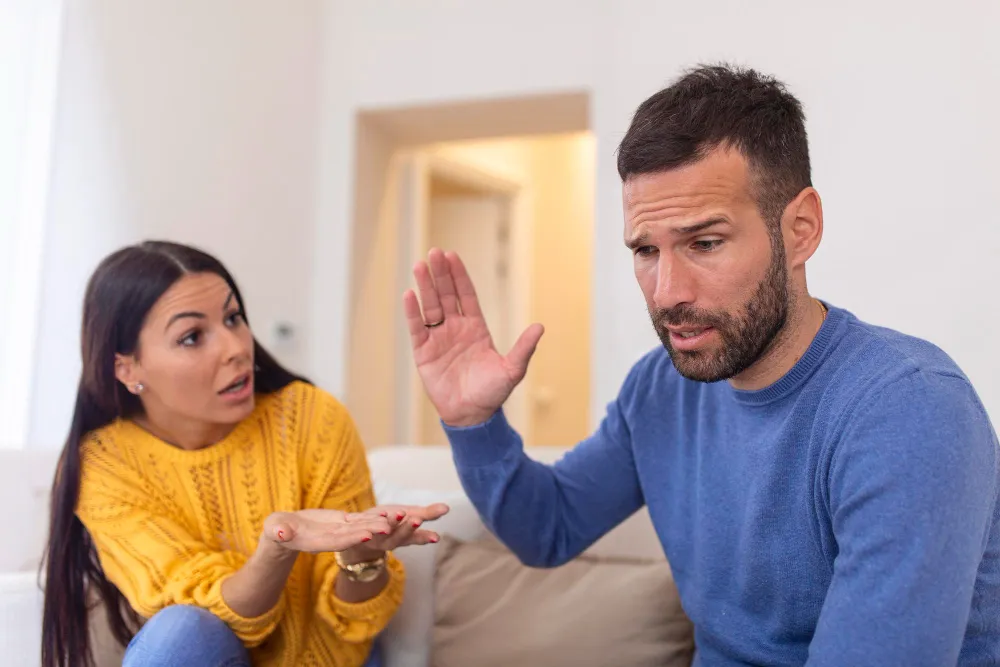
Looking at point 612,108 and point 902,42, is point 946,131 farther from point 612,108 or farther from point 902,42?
point 612,108

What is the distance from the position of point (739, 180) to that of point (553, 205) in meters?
4.59

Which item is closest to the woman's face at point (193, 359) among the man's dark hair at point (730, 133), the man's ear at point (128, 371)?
the man's ear at point (128, 371)

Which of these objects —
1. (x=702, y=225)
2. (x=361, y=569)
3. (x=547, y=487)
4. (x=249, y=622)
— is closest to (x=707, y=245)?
(x=702, y=225)

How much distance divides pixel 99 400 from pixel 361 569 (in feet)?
1.81

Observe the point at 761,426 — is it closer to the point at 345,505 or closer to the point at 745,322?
the point at 745,322

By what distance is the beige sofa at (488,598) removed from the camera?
151 centimetres

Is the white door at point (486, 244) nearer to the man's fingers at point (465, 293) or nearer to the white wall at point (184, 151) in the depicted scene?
the white wall at point (184, 151)

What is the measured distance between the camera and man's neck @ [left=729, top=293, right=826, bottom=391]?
1.17 m

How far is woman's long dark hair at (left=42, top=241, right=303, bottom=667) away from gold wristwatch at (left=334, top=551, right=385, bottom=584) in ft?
1.33

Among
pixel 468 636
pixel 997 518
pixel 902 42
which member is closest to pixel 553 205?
pixel 902 42

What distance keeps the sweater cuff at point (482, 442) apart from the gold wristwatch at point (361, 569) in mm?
201

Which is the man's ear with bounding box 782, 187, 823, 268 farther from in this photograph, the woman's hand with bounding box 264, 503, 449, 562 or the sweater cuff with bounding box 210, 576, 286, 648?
the sweater cuff with bounding box 210, 576, 286, 648

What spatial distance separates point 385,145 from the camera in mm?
4066

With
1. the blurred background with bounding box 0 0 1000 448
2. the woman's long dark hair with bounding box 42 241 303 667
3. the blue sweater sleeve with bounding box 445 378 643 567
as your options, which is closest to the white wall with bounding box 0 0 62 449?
the blurred background with bounding box 0 0 1000 448
